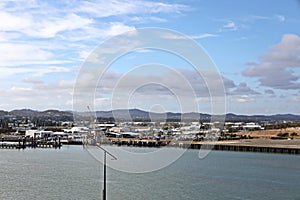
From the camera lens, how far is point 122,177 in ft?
49.3

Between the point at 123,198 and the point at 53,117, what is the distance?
180 feet

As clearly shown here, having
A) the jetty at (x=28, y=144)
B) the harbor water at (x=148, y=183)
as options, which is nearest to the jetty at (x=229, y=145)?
the jetty at (x=28, y=144)

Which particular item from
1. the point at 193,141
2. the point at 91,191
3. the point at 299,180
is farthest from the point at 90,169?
the point at 193,141

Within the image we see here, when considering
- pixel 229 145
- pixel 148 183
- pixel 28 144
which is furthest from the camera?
pixel 28 144

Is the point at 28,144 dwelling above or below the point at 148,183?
above

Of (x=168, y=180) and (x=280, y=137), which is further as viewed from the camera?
(x=280, y=137)

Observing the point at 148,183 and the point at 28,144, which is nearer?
the point at 148,183

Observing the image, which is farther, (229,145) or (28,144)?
(28,144)

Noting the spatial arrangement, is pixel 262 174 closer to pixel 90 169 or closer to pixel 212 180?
pixel 212 180

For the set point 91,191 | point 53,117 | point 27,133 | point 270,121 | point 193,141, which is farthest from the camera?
point 53,117

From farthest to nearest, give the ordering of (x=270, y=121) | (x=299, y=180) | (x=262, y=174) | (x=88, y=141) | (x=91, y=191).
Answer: (x=270, y=121), (x=88, y=141), (x=262, y=174), (x=299, y=180), (x=91, y=191)

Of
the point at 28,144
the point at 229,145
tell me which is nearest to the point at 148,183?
the point at 229,145

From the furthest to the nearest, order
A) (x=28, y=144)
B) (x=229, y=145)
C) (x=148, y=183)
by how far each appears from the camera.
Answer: (x=28, y=144) < (x=229, y=145) < (x=148, y=183)

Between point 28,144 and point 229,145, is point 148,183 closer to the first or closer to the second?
point 229,145
